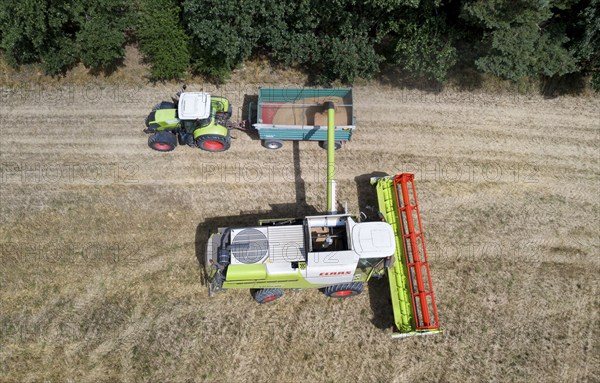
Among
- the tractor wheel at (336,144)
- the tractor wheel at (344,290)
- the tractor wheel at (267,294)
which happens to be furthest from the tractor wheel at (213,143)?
the tractor wheel at (344,290)

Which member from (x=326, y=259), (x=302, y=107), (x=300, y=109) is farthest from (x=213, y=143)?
(x=326, y=259)

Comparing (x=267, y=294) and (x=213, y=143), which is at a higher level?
(x=213, y=143)

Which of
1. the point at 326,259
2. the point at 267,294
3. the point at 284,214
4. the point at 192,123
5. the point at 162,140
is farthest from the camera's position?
the point at 284,214

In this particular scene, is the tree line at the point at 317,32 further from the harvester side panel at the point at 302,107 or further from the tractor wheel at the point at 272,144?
the tractor wheel at the point at 272,144

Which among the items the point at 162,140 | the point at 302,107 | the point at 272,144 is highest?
the point at 302,107

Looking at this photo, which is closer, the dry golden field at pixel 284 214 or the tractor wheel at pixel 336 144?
the dry golden field at pixel 284 214

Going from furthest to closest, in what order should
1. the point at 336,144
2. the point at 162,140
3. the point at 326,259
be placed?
1. the point at 336,144
2. the point at 162,140
3. the point at 326,259

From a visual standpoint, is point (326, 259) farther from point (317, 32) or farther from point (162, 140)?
point (317, 32)
